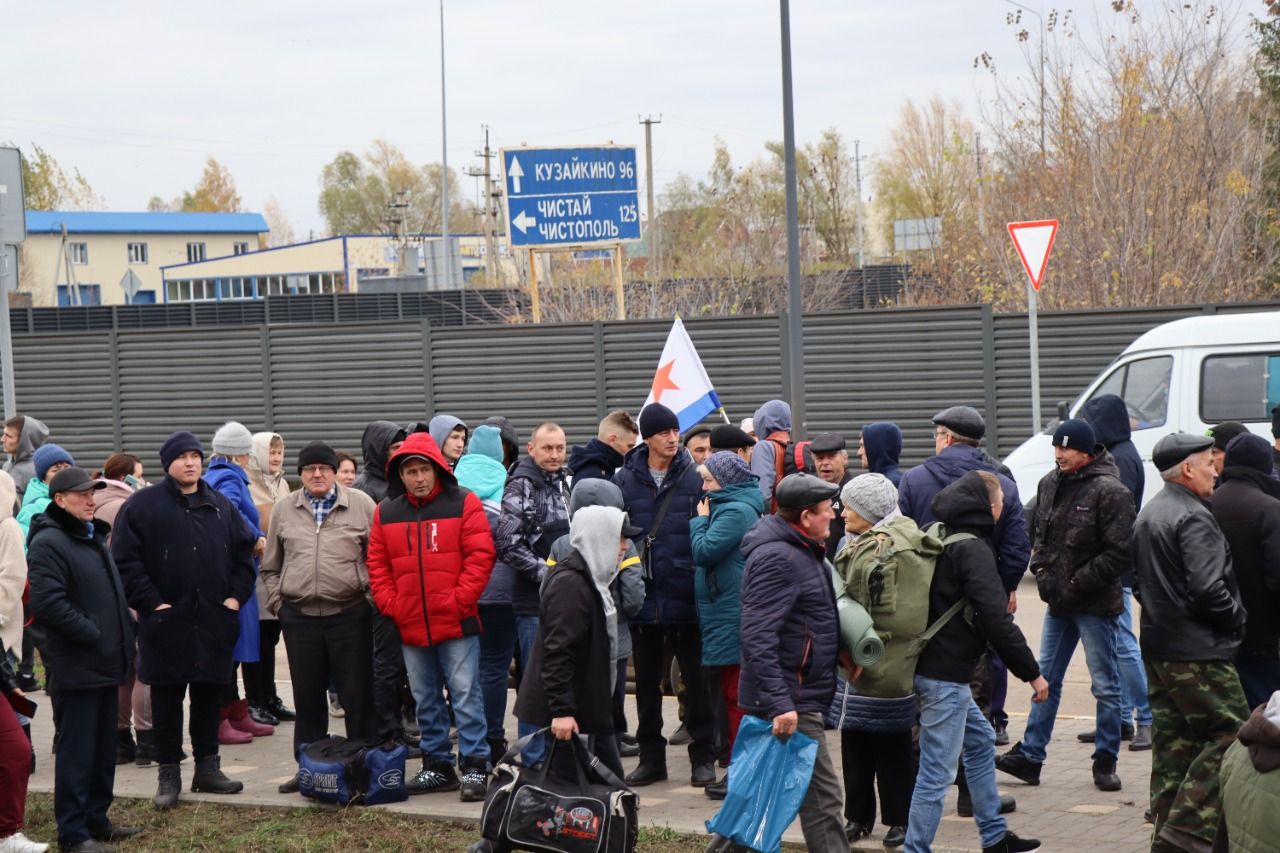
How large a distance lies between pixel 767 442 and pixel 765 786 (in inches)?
177

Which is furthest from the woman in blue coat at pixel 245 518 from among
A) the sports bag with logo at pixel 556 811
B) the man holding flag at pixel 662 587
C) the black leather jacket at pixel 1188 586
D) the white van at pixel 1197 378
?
the white van at pixel 1197 378

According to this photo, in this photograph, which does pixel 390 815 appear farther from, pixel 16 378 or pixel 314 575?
pixel 16 378

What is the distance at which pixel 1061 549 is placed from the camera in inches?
317

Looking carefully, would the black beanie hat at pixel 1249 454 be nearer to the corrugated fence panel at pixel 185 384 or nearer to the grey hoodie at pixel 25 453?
the grey hoodie at pixel 25 453

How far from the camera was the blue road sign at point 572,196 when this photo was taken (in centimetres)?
2300

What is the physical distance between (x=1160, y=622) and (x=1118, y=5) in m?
18.2

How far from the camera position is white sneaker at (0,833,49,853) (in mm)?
7484

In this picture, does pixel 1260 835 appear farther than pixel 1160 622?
No

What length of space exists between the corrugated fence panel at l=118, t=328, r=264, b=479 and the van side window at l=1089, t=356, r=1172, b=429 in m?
13.7

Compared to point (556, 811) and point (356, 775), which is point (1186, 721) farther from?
point (356, 775)

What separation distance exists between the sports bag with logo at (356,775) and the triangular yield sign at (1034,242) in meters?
8.79

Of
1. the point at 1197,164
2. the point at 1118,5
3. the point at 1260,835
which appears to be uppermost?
the point at 1118,5

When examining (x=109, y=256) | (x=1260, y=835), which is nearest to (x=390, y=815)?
(x=1260, y=835)

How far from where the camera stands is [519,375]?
22.1m
